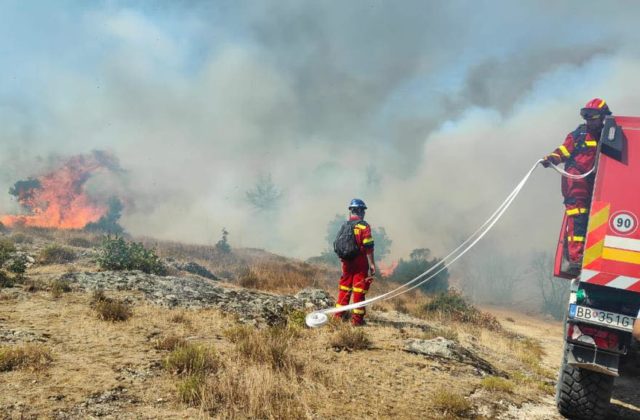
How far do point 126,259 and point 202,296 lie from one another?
4.40 m

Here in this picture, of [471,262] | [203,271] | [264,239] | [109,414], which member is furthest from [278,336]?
[264,239]

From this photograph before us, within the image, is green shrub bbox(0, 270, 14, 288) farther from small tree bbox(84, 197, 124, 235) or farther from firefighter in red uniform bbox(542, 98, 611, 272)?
small tree bbox(84, 197, 124, 235)

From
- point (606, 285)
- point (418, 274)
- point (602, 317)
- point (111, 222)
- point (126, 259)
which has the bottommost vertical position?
point (126, 259)

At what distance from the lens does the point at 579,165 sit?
5168 millimetres

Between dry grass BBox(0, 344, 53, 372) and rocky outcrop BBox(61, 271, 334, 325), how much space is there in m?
3.23

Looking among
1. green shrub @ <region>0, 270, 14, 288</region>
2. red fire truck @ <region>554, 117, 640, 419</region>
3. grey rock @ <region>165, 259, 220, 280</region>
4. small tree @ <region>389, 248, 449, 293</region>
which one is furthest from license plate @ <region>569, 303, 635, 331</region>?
small tree @ <region>389, 248, 449, 293</region>

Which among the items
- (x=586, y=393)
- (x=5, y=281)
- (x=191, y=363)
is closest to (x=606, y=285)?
(x=586, y=393)

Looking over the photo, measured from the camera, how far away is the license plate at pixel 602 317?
3957 millimetres

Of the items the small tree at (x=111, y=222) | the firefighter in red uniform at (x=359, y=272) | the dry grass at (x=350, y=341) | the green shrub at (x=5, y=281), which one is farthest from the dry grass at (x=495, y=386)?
the small tree at (x=111, y=222)

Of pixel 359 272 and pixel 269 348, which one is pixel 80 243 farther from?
pixel 269 348

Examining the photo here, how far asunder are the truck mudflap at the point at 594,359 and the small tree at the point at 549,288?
3359cm

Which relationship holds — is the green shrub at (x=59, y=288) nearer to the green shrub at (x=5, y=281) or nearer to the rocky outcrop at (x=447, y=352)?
the green shrub at (x=5, y=281)

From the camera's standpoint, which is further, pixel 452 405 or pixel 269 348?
pixel 269 348

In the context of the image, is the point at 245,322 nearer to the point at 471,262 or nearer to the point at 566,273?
the point at 566,273
